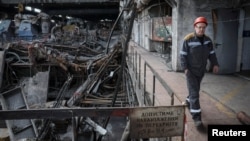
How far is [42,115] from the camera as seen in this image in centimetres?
320

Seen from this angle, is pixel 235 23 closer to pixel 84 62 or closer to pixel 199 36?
pixel 199 36

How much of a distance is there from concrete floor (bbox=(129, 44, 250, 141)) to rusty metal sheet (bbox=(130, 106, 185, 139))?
1.24 metres

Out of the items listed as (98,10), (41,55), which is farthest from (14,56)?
(98,10)

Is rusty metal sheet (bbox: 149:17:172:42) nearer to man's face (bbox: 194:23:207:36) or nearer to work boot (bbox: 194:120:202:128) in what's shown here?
→ man's face (bbox: 194:23:207:36)

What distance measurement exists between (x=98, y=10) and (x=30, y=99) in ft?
108

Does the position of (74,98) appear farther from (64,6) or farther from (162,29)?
(64,6)

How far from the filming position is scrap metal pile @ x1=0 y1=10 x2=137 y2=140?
32.8 ft

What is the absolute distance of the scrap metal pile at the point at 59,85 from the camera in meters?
9.99

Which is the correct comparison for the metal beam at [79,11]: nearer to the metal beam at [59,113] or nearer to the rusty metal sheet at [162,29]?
the rusty metal sheet at [162,29]

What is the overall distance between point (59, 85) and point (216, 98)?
12.9 meters

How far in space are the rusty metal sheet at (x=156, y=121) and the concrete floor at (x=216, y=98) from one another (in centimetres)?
124

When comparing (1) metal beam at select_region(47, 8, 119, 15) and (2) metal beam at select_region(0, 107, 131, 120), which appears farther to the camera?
(1) metal beam at select_region(47, 8, 119, 15)

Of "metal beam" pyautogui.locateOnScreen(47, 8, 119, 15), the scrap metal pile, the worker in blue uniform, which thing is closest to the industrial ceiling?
"metal beam" pyautogui.locateOnScreen(47, 8, 119, 15)

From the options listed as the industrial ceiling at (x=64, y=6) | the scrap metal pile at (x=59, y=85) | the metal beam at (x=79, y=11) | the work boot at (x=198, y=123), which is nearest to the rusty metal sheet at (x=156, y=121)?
the work boot at (x=198, y=123)
